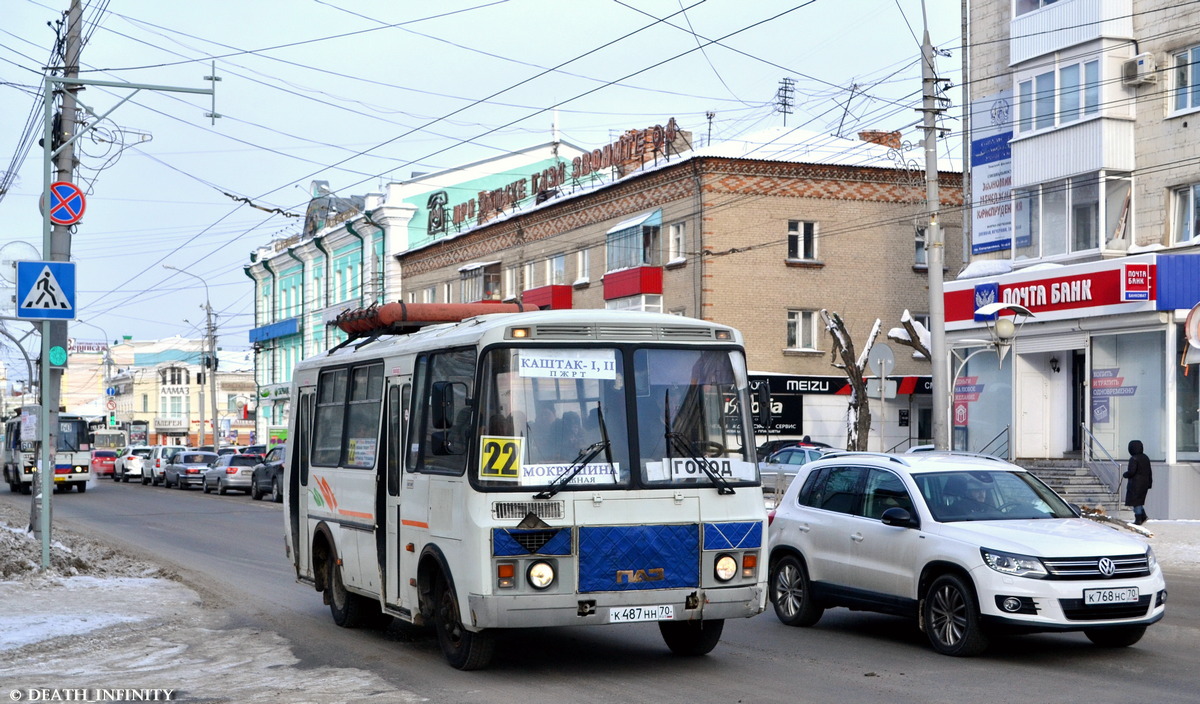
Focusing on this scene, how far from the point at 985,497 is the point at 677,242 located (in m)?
31.3

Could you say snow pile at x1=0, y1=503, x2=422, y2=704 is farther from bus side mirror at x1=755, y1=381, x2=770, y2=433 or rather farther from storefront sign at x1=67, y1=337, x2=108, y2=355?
storefront sign at x1=67, y1=337, x2=108, y2=355

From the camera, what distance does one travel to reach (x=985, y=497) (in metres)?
11.3

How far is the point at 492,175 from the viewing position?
205 ft

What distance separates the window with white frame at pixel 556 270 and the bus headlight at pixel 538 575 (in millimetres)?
39341

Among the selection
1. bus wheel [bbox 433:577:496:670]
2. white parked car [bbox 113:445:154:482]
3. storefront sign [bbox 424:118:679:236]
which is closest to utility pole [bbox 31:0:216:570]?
bus wheel [bbox 433:577:496:670]

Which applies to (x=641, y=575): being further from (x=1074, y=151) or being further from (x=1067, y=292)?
(x=1074, y=151)

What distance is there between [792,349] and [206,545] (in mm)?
22896

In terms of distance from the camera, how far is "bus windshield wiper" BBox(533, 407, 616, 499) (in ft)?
31.3

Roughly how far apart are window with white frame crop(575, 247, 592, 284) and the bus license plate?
37.3m

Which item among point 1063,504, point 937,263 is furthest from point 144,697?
point 937,263

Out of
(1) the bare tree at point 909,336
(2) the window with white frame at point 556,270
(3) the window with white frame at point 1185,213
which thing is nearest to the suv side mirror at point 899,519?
(3) the window with white frame at point 1185,213

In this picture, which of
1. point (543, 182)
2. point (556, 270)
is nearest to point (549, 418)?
point (556, 270)

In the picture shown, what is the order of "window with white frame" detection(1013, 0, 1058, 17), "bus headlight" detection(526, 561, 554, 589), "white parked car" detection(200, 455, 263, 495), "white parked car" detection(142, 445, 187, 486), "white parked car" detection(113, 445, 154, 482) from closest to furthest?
"bus headlight" detection(526, 561, 554, 589)
"window with white frame" detection(1013, 0, 1058, 17)
"white parked car" detection(200, 455, 263, 495)
"white parked car" detection(142, 445, 187, 486)
"white parked car" detection(113, 445, 154, 482)

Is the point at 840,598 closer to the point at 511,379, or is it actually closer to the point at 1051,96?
the point at 511,379
